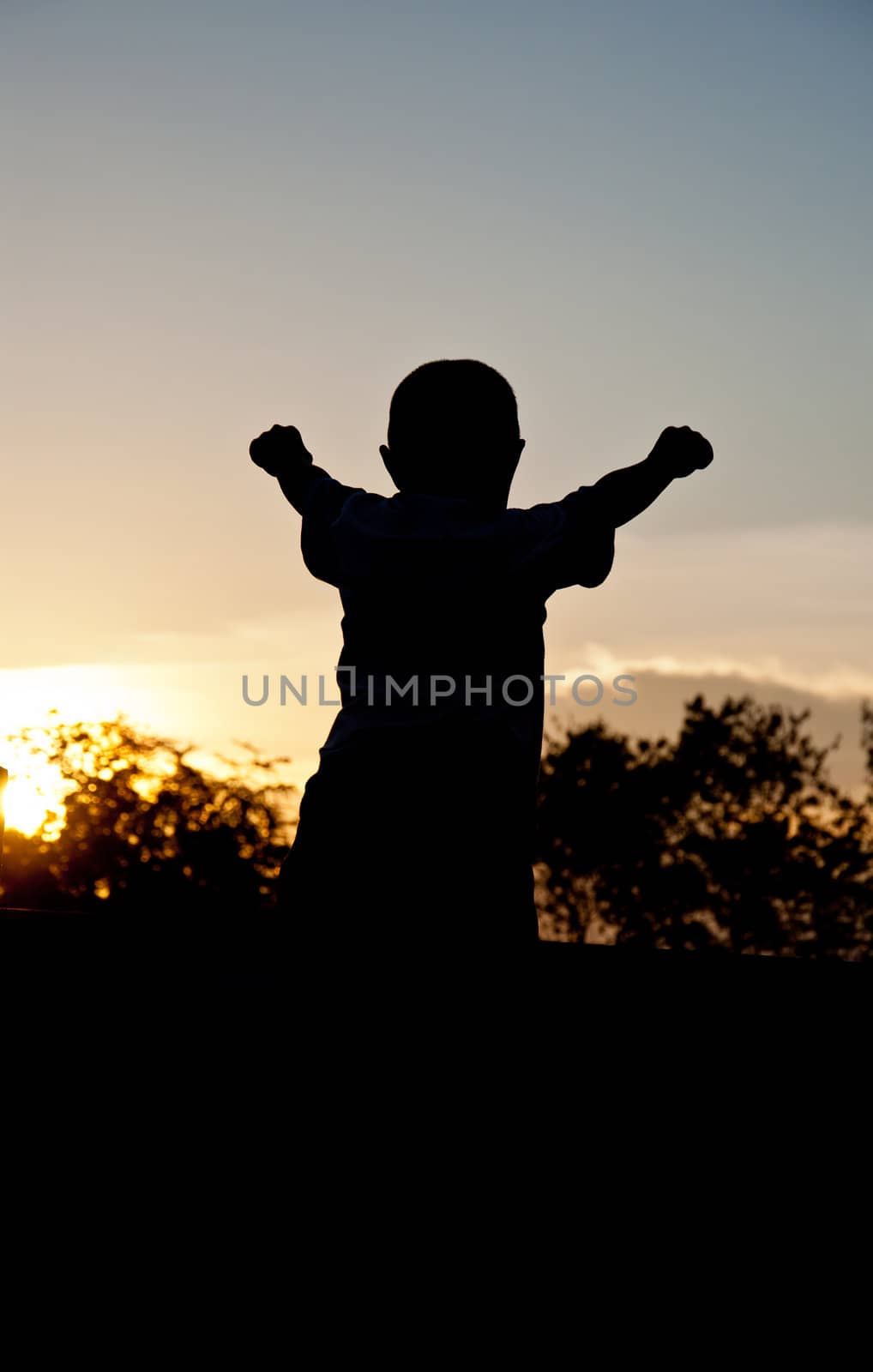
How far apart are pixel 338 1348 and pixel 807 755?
5300cm

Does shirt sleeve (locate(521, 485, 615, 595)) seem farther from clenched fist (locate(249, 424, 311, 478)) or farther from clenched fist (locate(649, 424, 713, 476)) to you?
clenched fist (locate(249, 424, 311, 478))

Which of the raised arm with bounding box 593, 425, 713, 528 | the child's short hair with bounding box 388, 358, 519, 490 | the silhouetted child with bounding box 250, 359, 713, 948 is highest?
the child's short hair with bounding box 388, 358, 519, 490

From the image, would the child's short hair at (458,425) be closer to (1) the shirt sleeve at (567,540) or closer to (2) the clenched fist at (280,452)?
(1) the shirt sleeve at (567,540)

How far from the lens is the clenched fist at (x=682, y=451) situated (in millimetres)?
2445

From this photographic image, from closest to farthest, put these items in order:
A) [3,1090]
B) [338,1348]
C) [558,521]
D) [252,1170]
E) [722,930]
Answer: [338,1348] < [252,1170] < [3,1090] < [558,521] < [722,930]

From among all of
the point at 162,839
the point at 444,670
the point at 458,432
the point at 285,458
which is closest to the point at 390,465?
the point at 458,432

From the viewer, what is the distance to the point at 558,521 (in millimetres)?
2432

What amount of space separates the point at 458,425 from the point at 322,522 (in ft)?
1.27

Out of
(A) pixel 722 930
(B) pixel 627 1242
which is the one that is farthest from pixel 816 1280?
(A) pixel 722 930

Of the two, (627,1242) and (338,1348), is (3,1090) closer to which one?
(338,1348)

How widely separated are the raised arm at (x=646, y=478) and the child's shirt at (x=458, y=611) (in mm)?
26

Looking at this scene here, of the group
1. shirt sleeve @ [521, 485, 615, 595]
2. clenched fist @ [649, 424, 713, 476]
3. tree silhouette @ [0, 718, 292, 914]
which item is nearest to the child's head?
shirt sleeve @ [521, 485, 615, 595]

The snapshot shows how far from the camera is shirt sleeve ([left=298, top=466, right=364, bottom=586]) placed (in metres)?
2.64

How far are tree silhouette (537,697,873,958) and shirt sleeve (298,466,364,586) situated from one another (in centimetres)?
4892
